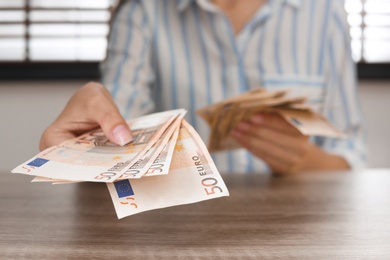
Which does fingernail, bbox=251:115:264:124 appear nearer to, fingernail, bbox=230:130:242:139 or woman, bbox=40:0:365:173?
fingernail, bbox=230:130:242:139

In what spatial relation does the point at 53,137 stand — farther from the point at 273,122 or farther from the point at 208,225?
the point at 273,122

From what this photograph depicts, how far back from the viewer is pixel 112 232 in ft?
1.88

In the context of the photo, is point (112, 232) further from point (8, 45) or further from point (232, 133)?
point (8, 45)

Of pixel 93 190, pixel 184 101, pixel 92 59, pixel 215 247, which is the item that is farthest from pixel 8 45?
pixel 215 247

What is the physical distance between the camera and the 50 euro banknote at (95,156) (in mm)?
604

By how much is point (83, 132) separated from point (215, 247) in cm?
40

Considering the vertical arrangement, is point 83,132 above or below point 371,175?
above

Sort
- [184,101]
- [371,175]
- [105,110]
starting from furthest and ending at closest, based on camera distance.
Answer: [184,101]
[371,175]
[105,110]

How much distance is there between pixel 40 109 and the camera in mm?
2709

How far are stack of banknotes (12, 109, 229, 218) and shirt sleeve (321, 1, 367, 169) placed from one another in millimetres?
869

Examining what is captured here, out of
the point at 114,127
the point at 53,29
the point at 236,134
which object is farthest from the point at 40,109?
the point at 114,127

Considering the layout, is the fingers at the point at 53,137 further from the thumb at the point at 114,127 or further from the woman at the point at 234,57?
the woman at the point at 234,57

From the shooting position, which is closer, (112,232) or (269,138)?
(112,232)

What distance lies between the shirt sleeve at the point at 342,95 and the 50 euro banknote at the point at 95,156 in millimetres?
817
